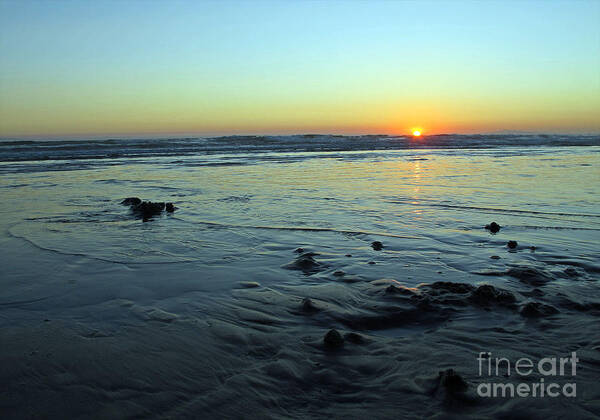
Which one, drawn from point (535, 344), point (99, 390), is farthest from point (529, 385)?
point (99, 390)

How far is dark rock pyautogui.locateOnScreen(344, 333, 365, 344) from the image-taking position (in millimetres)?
3389

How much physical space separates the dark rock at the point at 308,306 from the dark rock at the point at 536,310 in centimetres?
177

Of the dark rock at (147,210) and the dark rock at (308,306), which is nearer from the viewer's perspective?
the dark rock at (308,306)

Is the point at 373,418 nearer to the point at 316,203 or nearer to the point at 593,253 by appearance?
the point at 593,253

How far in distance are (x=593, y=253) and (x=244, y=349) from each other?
459cm

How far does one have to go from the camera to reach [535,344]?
3.32 m

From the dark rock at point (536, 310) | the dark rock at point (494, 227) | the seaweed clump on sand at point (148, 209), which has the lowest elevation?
the dark rock at point (536, 310)

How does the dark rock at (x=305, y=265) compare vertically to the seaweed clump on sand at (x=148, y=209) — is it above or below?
below

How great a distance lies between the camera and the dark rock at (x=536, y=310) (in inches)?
150

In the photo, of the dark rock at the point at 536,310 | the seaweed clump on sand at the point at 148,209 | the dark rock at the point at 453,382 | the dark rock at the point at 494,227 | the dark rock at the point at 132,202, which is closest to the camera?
the dark rock at the point at 453,382

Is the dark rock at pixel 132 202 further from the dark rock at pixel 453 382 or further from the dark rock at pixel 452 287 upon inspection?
the dark rock at pixel 453 382

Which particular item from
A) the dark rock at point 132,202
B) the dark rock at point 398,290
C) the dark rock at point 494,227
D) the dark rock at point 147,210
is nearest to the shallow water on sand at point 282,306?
the dark rock at point 398,290

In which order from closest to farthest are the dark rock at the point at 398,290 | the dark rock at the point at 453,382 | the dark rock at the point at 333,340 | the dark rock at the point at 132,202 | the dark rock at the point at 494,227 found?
the dark rock at the point at 453,382 < the dark rock at the point at 333,340 < the dark rock at the point at 398,290 < the dark rock at the point at 494,227 < the dark rock at the point at 132,202

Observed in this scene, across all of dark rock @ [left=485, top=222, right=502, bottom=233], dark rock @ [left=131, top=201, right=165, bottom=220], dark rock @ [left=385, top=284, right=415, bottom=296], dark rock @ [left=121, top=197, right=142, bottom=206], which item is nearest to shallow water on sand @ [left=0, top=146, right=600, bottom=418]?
dark rock @ [left=385, top=284, right=415, bottom=296]
